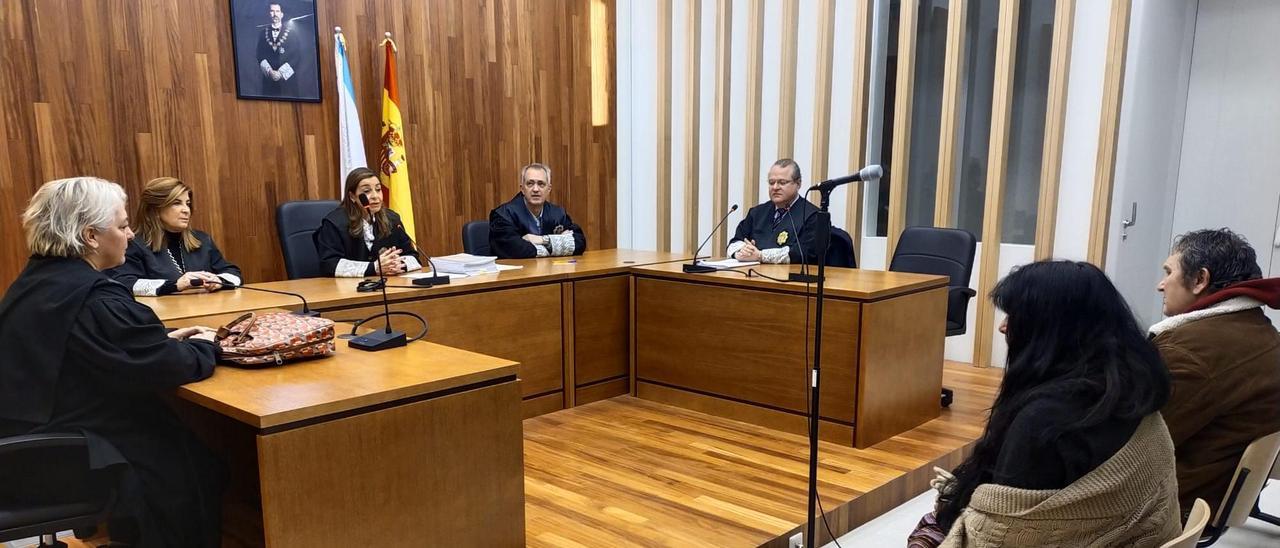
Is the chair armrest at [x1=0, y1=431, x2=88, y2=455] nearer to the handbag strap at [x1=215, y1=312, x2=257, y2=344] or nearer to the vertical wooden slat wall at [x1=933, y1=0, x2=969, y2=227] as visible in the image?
the handbag strap at [x1=215, y1=312, x2=257, y2=344]

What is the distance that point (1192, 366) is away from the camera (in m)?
2.04

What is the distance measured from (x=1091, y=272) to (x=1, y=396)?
2310 mm

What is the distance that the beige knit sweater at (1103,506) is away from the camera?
1488 mm

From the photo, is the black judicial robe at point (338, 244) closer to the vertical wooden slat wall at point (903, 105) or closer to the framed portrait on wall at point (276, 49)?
the framed portrait on wall at point (276, 49)

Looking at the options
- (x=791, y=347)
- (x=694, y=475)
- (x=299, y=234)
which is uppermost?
(x=299, y=234)

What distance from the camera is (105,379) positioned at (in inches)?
71.8

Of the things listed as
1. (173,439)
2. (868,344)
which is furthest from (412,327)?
(868,344)

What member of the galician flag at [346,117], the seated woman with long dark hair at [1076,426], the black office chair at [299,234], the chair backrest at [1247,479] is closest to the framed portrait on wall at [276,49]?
the galician flag at [346,117]

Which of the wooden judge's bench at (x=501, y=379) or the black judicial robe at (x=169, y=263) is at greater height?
the black judicial robe at (x=169, y=263)

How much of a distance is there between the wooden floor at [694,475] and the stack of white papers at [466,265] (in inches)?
28.6

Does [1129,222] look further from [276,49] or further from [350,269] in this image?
[276,49]

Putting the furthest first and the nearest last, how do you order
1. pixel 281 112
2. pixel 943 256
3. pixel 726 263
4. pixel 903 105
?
pixel 903 105
pixel 281 112
pixel 943 256
pixel 726 263

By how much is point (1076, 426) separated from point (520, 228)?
11.2ft

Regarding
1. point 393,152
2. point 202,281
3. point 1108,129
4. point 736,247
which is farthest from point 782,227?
point 202,281
